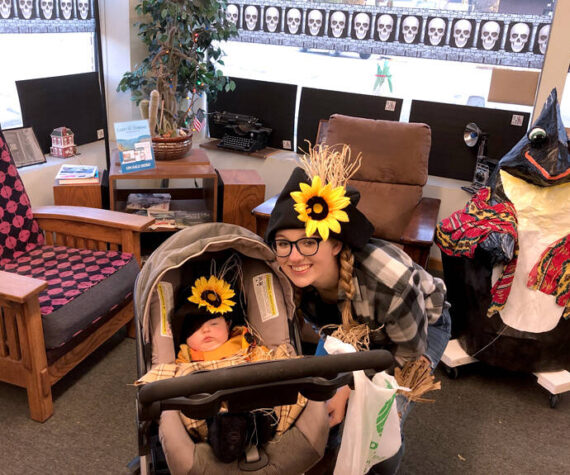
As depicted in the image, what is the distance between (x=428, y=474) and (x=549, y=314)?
2.74 feet

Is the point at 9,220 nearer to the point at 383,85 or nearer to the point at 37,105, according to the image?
the point at 37,105

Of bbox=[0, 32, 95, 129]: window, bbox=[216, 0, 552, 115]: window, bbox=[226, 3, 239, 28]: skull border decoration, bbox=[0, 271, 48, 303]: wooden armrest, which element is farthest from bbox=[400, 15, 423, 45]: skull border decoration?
bbox=[0, 271, 48, 303]: wooden armrest

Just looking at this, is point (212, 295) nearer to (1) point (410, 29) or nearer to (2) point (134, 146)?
(2) point (134, 146)

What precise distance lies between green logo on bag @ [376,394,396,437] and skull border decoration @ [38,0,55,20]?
10.1ft

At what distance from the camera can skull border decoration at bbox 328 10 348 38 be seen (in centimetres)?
370

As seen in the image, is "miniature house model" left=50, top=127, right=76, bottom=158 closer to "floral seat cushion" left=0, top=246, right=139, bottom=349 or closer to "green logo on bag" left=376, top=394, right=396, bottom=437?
"floral seat cushion" left=0, top=246, right=139, bottom=349

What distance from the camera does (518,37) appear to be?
3.32m

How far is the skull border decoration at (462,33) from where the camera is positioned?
3.42 metres

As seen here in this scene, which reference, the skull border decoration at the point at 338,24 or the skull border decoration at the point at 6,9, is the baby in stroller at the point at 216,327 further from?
the skull border decoration at the point at 338,24

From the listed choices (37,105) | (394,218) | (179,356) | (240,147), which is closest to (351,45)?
(240,147)

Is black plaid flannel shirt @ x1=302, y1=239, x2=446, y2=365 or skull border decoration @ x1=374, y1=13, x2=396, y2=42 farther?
skull border decoration @ x1=374, y1=13, x2=396, y2=42

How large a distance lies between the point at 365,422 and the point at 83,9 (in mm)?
3276

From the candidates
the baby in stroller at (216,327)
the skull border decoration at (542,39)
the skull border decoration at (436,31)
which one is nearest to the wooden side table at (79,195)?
the baby in stroller at (216,327)

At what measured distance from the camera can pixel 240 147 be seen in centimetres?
388
